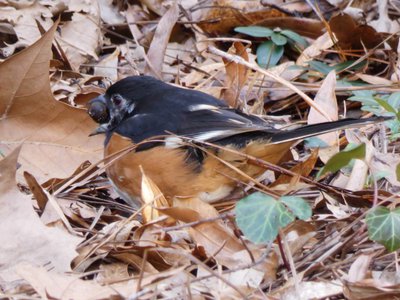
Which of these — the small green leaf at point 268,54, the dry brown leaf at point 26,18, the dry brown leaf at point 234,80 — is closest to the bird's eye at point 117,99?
the dry brown leaf at point 234,80

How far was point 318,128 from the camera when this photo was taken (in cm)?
306

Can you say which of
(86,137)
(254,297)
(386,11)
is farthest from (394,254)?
(386,11)

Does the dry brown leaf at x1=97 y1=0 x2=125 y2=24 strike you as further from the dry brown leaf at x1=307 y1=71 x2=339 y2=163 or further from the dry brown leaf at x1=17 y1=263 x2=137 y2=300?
the dry brown leaf at x1=17 y1=263 x2=137 y2=300

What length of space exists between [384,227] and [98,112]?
1.55 m

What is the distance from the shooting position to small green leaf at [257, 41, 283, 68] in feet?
15.0

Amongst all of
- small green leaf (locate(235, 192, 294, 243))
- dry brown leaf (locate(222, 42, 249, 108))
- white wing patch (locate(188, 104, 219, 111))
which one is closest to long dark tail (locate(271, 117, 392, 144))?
white wing patch (locate(188, 104, 219, 111))

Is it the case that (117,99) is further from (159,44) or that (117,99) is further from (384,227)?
(384,227)

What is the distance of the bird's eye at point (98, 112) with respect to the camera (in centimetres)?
353

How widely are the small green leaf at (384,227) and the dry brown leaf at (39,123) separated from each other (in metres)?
1.48

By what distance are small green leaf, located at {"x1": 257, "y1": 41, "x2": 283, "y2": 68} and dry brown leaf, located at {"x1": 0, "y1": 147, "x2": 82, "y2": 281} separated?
2.16 metres

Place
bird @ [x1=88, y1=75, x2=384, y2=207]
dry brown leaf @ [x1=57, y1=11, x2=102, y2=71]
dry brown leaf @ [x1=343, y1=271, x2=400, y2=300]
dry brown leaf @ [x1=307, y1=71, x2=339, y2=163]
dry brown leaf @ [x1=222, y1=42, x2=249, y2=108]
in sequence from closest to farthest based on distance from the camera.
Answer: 1. dry brown leaf @ [x1=343, y1=271, x2=400, y2=300]
2. bird @ [x1=88, y1=75, x2=384, y2=207]
3. dry brown leaf @ [x1=307, y1=71, x2=339, y2=163]
4. dry brown leaf @ [x1=222, y1=42, x2=249, y2=108]
5. dry brown leaf @ [x1=57, y1=11, x2=102, y2=71]

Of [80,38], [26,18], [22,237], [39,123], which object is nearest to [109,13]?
[80,38]

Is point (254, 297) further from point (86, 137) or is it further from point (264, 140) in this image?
point (86, 137)

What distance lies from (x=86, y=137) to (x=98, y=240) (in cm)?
95
